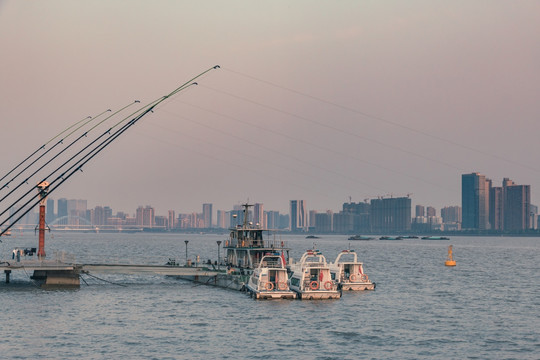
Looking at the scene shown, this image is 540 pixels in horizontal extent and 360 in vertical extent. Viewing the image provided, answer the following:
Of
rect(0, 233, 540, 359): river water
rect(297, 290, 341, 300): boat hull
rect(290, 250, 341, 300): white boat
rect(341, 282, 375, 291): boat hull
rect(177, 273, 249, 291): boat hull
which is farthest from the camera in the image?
rect(341, 282, 375, 291): boat hull

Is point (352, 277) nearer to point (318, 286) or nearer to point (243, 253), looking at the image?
point (318, 286)

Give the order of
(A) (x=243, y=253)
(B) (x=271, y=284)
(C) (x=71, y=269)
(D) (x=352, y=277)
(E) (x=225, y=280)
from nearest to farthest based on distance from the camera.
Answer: (B) (x=271, y=284) < (C) (x=71, y=269) < (D) (x=352, y=277) < (E) (x=225, y=280) < (A) (x=243, y=253)

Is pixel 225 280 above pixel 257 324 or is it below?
above

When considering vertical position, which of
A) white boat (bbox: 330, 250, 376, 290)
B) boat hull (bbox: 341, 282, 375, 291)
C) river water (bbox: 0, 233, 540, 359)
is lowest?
river water (bbox: 0, 233, 540, 359)

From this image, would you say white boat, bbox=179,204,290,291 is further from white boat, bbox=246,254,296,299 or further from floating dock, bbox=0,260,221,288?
white boat, bbox=246,254,296,299

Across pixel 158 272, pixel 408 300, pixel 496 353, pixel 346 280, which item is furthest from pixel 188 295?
pixel 496 353

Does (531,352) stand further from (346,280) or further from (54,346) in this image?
(346,280)

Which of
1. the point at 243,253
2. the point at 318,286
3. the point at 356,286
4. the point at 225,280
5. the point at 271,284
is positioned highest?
the point at 243,253

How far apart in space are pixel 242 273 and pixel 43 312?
88.5ft

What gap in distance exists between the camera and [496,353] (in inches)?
1855

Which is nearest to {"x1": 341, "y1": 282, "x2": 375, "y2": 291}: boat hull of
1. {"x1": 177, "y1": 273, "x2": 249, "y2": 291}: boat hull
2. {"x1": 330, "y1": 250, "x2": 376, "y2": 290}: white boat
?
{"x1": 330, "y1": 250, "x2": 376, "y2": 290}: white boat

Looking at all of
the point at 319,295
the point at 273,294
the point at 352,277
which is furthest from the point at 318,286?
the point at 352,277

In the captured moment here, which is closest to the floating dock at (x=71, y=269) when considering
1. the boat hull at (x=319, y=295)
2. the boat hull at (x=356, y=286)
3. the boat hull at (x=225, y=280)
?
the boat hull at (x=225, y=280)

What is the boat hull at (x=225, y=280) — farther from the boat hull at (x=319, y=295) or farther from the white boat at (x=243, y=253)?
the boat hull at (x=319, y=295)
